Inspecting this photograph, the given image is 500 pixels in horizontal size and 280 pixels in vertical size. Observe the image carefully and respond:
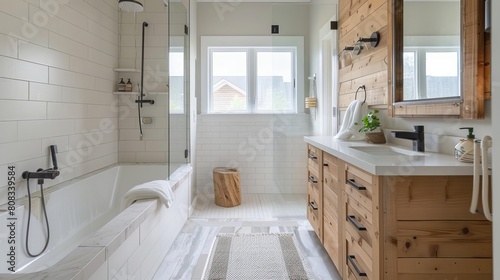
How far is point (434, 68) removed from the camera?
1.58 meters

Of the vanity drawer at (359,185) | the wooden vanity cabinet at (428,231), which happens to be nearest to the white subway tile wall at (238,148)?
the vanity drawer at (359,185)

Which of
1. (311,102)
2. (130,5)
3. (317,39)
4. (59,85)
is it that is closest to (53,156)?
(59,85)

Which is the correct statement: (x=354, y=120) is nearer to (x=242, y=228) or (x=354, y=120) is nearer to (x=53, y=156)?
(x=242, y=228)

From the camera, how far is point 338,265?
1812mm

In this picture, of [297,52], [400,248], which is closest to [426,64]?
[400,248]

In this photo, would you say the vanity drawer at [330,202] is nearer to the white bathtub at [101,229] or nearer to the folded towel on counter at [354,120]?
the folded towel on counter at [354,120]

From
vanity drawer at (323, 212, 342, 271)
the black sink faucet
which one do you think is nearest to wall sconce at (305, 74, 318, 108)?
vanity drawer at (323, 212, 342, 271)

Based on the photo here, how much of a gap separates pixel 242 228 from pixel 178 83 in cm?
166

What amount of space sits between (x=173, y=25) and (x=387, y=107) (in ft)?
6.95

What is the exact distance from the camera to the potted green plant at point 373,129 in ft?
7.11

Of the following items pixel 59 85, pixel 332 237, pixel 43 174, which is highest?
pixel 59 85

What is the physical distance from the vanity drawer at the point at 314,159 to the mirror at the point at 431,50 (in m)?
0.73

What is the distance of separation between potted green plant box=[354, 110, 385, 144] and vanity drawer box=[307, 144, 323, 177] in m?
0.40

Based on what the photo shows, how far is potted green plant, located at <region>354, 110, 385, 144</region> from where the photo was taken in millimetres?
2168
